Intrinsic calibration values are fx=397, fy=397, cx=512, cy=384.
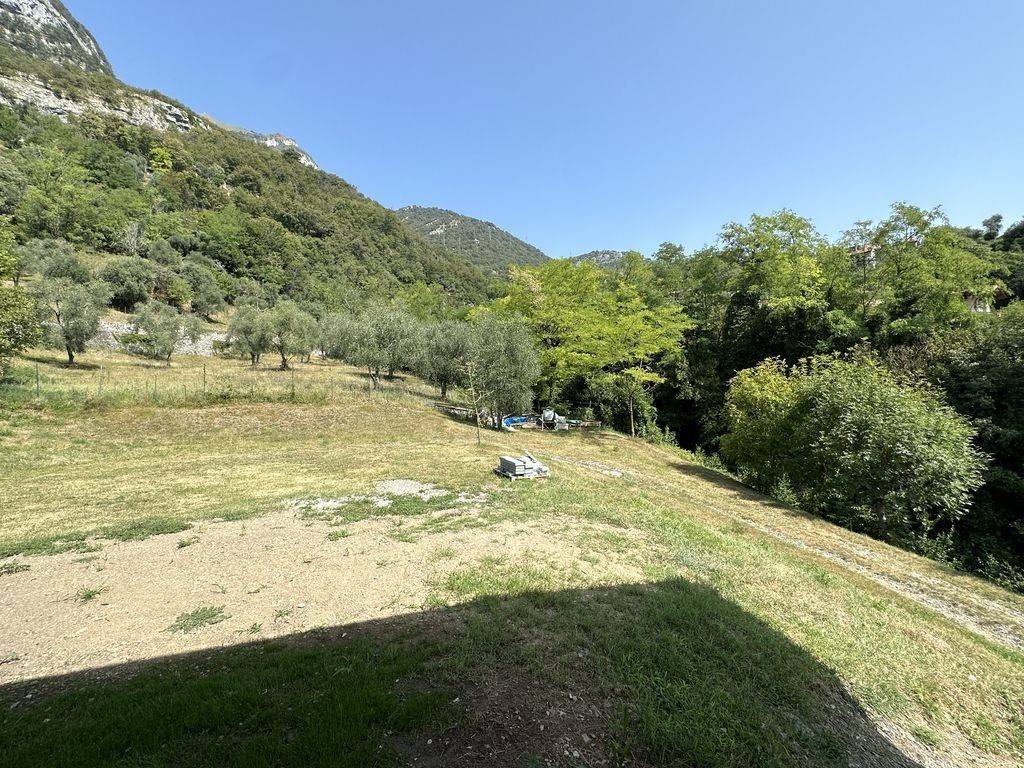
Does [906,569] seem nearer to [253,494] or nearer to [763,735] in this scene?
[763,735]

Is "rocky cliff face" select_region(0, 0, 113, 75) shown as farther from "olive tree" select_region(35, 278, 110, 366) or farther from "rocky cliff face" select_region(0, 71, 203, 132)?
"olive tree" select_region(35, 278, 110, 366)

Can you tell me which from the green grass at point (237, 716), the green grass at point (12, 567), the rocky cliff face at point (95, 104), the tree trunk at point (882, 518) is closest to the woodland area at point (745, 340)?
the tree trunk at point (882, 518)

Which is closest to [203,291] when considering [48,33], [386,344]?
[386,344]

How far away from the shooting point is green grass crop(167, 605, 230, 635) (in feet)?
17.9

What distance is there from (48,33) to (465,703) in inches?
10028

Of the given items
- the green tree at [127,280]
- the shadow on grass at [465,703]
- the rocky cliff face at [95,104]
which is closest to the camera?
the shadow on grass at [465,703]

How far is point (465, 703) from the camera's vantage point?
13.5 feet

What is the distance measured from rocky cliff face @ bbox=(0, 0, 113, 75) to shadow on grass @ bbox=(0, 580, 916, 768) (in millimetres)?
218921

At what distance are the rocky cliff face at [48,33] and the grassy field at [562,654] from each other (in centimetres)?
21390

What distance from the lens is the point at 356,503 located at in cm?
1069

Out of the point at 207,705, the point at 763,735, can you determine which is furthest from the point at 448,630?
the point at 763,735

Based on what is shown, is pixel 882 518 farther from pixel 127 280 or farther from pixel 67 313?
pixel 127 280

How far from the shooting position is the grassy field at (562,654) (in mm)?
3705

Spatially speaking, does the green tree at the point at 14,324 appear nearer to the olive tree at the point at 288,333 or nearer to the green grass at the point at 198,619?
the olive tree at the point at 288,333
